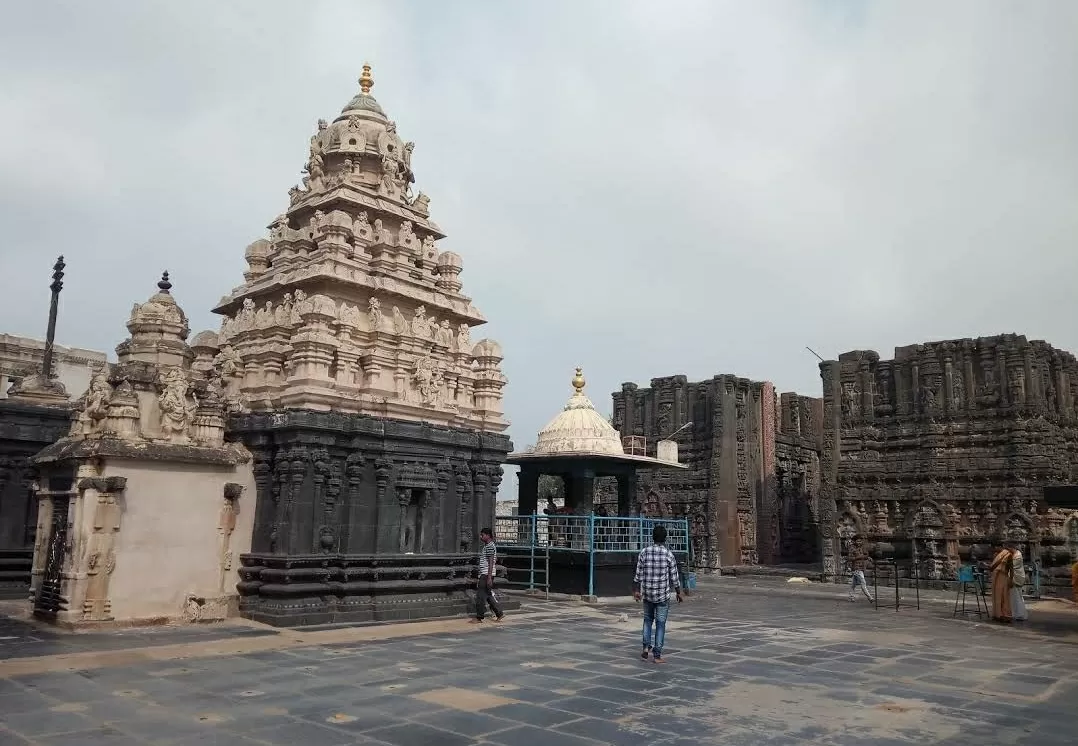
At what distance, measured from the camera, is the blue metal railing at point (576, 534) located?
17703 mm

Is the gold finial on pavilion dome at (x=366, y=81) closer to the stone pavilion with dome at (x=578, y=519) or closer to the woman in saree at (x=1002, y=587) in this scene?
the stone pavilion with dome at (x=578, y=519)

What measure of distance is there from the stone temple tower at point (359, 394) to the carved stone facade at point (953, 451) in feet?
53.4

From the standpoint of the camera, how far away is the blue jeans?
32.2ft

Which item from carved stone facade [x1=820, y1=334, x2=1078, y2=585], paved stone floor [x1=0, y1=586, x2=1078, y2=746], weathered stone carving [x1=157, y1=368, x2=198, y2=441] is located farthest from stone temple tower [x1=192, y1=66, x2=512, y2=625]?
carved stone facade [x1=820, y1=334, x2=1078, y2=585]

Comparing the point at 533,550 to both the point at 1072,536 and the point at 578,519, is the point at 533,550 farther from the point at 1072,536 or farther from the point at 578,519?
the point at 1072,536

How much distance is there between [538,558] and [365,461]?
653cm

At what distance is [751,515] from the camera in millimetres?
31734

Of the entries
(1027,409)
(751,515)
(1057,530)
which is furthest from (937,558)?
(751,515)

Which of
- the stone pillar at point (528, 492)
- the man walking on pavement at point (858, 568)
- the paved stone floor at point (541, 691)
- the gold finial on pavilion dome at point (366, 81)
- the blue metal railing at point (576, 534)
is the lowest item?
the paved stone floor at point (541, 691)

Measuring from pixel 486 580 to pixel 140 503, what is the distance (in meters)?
5.65

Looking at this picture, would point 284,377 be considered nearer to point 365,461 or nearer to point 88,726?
point 365,461

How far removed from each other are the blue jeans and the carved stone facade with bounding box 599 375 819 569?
70.7 feet

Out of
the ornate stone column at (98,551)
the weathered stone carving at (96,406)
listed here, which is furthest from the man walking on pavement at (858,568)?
the weathered stone carving at (96,406)

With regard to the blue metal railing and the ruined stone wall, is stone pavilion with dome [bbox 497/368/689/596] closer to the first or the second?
the blue metal railing
